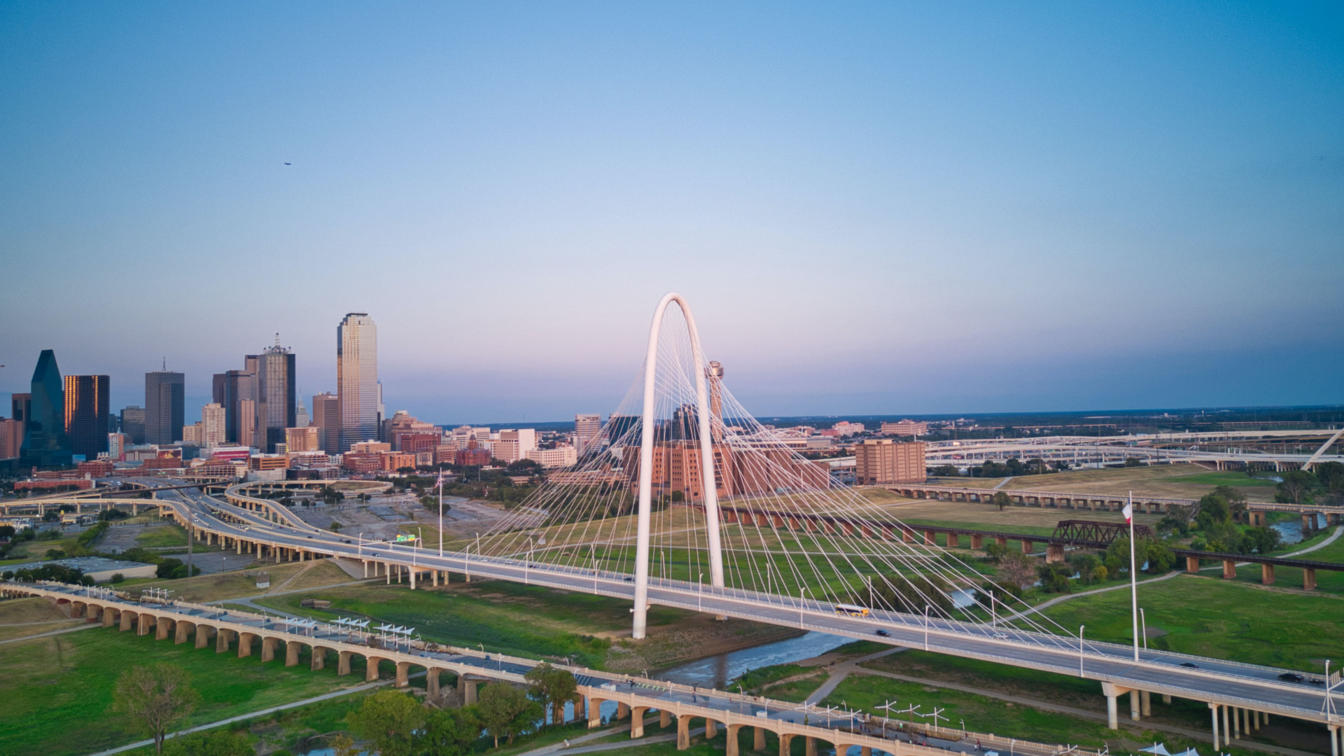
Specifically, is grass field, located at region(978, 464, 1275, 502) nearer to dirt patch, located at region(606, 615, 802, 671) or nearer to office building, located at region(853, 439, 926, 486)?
office building, located at region(853, 439, 926, 486)

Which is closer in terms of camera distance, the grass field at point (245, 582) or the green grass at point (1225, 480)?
the grass field at point (245, 582)

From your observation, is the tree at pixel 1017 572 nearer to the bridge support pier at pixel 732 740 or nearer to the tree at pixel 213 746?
the bridge support pier at pixel 732 740

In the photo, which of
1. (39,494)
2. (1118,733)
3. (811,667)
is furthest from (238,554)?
(39,494)

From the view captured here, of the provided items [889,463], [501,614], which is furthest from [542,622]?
[889,463]

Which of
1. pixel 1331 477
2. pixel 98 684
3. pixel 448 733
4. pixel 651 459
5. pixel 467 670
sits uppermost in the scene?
pixel 651 459

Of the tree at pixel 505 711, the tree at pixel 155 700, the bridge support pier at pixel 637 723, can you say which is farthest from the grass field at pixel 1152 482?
the tree at pixel 155 700

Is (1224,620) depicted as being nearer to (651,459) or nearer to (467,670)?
(651,459)
